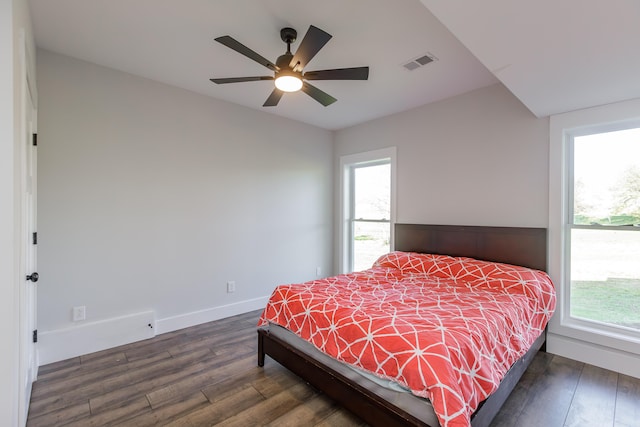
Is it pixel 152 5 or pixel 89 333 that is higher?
pixel 152 5

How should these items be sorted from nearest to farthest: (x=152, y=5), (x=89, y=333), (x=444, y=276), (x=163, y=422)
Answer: (x=163, y=422), (x=152, y=5), (x=89, y=333), (x=444, y=276)

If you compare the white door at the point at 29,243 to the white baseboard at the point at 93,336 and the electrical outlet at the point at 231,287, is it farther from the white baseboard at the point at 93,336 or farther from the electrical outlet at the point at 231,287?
the electrical outlet at the point at 231,287

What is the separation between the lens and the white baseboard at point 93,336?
2.48 meters

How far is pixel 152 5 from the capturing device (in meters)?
1.96

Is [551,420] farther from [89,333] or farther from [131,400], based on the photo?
[89,333]

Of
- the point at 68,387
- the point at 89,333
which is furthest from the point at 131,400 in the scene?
the point at 89,333

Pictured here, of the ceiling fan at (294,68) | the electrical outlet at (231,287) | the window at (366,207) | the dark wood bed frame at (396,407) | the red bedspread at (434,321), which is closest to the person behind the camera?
the red bedspread at (434,321)

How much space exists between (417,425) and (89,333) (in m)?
2.79

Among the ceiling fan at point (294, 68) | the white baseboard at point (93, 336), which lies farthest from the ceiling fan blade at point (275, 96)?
the white baseboard at point (93, 336)

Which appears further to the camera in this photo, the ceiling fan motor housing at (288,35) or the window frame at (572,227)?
the window frame at (572,227)

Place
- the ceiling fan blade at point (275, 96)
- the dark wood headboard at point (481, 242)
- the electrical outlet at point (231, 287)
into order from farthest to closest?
the electrical outlet at point (231, 287), the dark wood headboard at point (481, 242), the ceiling fan blade at point (275, 96)

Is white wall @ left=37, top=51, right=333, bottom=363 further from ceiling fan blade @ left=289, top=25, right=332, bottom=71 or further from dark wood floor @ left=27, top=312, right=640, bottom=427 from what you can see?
ceiling fan blade @ left=289, top=25, right=332, bottom=71

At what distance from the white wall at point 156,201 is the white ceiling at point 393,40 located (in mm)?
379

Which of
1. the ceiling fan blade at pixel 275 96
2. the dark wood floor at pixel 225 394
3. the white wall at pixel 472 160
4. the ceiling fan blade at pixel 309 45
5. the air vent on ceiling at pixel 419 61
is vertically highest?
the air vent on ceiling at pixel 419 61
